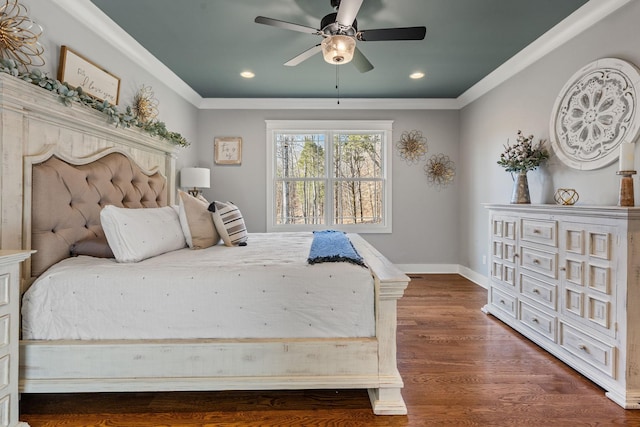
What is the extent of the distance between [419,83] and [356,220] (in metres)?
2.04

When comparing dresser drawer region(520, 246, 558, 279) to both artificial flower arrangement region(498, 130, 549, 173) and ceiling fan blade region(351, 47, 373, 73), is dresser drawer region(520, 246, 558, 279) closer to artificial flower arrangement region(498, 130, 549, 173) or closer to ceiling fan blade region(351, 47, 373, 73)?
artificial flower arrangement region(498, 130, 549, 173)

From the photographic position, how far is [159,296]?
1588 mm

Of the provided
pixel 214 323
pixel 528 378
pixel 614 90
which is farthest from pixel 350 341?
pixel 614 90

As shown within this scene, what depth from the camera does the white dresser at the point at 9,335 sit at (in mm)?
1326

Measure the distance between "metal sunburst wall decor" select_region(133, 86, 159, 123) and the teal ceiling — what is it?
0.37 m

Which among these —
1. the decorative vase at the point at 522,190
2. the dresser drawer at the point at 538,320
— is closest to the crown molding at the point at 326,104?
the decorative vase at the point at 522,190

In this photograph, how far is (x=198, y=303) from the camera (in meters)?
1.60

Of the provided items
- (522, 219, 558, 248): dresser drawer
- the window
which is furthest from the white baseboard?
(522, 219, 558, 248): dresser drawer

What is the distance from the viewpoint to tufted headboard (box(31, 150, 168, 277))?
175cm

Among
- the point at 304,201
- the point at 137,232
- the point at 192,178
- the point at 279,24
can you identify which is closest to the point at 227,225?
the point at 137,232

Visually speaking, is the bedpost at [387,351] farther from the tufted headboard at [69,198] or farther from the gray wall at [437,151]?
the gray wall at [437,151]

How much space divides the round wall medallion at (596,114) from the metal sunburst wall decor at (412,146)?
1928mm

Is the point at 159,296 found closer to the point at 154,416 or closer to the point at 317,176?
the point at 154,416

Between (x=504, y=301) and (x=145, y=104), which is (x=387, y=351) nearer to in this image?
(x=504, y=301)
